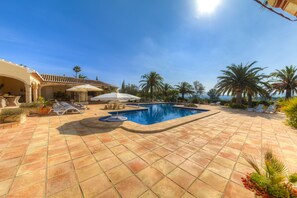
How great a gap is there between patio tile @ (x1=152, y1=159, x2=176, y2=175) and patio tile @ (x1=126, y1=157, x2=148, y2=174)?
27 cm

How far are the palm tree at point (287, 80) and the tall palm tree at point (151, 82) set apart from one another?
708 inches

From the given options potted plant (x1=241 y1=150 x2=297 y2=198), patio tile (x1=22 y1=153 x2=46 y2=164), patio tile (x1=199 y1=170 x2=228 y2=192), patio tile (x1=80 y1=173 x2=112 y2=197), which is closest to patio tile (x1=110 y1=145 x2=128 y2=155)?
patio tile (x1=80 y1=173 x2=112 y2=197)

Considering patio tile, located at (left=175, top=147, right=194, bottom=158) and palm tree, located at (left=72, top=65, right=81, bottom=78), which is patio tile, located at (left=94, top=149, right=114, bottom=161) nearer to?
patio tile, located at (left=175, top=147, right=194, bottom=158)

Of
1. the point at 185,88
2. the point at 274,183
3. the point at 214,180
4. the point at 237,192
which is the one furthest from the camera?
the point at 185,88

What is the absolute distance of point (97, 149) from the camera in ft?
11.1

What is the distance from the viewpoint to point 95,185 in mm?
2031

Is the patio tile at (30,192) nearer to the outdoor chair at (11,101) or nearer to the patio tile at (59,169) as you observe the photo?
the patio tile at (59,169)

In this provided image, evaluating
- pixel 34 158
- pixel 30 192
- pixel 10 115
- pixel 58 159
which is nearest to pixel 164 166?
pixel 30 192

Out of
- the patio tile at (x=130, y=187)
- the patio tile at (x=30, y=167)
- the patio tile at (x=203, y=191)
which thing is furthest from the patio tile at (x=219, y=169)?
the patio tile at (x=30, y=167)

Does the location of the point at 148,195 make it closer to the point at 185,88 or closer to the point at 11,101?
the point at 11,101

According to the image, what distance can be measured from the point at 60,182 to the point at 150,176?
176 centimetres

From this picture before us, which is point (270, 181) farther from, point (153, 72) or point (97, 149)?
point (153, 72)

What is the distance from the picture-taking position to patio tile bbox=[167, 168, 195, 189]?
2.10m

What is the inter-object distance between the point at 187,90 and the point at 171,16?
18.9 metres
